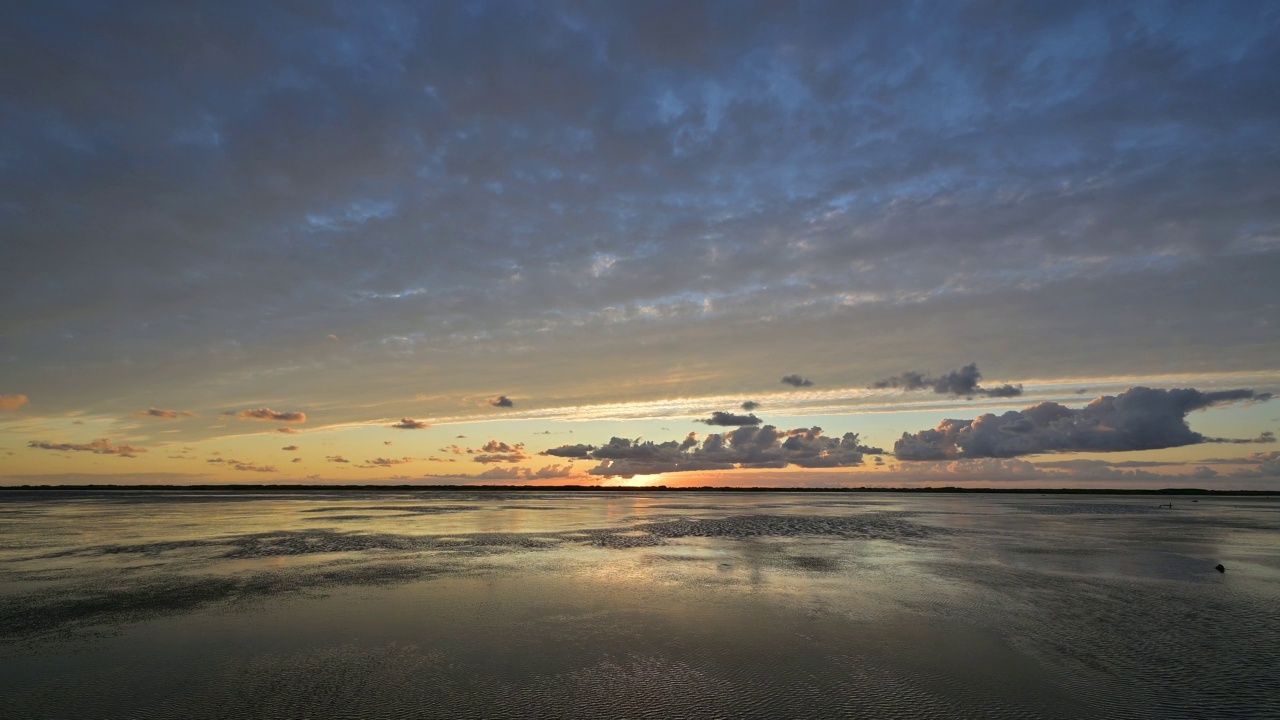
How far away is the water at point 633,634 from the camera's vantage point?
31.0ft

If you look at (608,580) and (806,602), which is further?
(608,580)

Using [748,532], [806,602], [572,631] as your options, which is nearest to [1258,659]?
[806,602]

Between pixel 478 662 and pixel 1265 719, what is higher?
pixel 478 662

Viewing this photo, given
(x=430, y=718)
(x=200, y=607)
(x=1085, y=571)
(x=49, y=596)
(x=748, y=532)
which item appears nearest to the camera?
(x=430, y=718)

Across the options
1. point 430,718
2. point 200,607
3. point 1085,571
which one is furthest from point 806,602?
point 200,607

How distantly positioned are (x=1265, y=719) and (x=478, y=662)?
1156 centimetres

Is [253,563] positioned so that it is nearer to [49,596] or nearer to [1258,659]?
[49,596]

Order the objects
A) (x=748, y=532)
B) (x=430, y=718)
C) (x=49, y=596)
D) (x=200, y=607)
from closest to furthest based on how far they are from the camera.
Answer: (x=430, y=718) → (x=200, y=607) → (x=49, y=596) → (x=748, y=532)

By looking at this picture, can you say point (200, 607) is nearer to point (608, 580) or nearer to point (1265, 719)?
point (608, 580)

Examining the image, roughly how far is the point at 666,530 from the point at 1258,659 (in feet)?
99.0

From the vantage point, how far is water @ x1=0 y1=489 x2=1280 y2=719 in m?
9.44

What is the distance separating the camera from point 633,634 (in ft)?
43.5

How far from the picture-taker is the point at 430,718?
8.59m

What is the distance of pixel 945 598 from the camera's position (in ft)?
56.0
